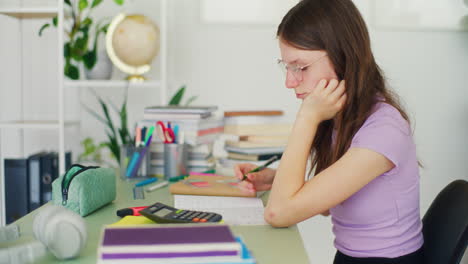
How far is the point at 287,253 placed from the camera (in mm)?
896

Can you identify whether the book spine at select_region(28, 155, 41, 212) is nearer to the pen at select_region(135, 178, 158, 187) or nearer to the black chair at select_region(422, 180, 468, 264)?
the pen at select_region(135, 178, 158, 187)

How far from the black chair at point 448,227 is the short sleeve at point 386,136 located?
159mm

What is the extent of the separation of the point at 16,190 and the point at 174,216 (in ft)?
5.41

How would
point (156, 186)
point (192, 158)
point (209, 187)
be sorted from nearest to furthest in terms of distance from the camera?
point (209, 187) < point (156, 186) < point (192, 158)

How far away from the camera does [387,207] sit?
47.1 inches

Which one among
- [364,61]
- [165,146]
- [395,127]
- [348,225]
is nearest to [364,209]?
[348,225]

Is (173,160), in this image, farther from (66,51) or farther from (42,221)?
(66,51)

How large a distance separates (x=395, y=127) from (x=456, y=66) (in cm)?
212

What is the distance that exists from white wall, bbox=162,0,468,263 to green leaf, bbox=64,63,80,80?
0.53 m

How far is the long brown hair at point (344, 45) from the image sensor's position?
3.92 feet

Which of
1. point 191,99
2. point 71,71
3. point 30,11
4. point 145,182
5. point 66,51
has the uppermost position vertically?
point 30,11

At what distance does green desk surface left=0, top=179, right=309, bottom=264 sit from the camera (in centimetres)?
86

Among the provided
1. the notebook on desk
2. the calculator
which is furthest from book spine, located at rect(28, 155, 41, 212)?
the calculator

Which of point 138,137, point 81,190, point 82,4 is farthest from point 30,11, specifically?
point 81,190
